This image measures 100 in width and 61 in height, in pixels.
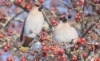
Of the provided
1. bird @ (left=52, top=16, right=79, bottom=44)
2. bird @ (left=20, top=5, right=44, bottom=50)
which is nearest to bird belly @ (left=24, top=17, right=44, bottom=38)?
bird @ (left=20, top=5, right=44, bottom=50)

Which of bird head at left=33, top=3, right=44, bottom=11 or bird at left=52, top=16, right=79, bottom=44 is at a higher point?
bird head at left=33, top=3, right=44, bottom=11

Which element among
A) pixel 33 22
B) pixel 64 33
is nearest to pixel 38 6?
pixel 33 22

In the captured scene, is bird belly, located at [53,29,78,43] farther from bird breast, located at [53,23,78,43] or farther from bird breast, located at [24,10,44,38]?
bird breast, located at [24,10,44,38]

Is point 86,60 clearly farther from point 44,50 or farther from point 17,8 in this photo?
point 17,8

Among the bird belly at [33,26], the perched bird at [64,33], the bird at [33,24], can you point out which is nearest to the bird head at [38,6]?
the bird at [33,24]

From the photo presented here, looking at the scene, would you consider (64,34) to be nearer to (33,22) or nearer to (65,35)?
(65,35)

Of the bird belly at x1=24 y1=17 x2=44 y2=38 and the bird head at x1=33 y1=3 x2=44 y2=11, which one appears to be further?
→ the bird head at x1=33 y1=3 x2=44 y2=11

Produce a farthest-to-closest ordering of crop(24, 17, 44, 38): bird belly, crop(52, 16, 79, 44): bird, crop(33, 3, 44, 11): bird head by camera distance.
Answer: crop(33, 3, 44, 11): bird head → crop(24, 17, 44, 38): bird belly → crop(52, 16, 79, 44): bird

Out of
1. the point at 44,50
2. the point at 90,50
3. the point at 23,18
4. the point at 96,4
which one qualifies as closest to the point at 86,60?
the point at 90,50

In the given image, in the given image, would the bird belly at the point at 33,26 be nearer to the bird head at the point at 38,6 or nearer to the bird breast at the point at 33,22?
the bird breast at the point at 33,22
